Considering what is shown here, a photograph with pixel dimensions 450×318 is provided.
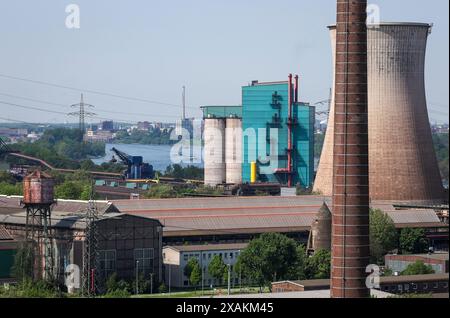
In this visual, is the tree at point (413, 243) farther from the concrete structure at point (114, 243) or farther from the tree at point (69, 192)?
the tree at point (69, 192)

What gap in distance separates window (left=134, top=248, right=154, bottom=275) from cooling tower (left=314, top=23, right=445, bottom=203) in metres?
10.6

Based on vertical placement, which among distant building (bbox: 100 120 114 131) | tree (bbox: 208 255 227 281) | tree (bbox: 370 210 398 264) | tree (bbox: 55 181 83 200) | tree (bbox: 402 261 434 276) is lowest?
tree (bbox: 208 255 227 281)

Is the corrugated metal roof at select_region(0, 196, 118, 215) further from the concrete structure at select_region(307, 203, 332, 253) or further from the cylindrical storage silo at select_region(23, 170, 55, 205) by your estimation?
the concrete structure at select_region(307, 203, 332, 253)

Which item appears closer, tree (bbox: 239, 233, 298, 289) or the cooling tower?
tree (bbox: 239, 233, 298, 289)

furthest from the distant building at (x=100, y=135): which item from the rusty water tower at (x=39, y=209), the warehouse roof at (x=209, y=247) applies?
the rusty water tower at (x=39, y=209)

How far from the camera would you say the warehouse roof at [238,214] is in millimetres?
33938

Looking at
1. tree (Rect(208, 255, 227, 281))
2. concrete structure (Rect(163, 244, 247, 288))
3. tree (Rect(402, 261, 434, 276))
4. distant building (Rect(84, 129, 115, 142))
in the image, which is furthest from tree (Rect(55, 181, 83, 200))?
distant building (Rect(84, 129, 115, 142))

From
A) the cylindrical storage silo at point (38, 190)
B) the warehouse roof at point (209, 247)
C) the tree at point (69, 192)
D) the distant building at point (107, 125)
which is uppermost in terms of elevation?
the distant building at point (107, 125)

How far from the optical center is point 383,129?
37.5 m

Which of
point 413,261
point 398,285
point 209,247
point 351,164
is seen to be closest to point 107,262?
point 209,247

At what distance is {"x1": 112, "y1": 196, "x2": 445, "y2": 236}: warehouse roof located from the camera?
33.9 meters

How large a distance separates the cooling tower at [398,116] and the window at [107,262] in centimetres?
1148

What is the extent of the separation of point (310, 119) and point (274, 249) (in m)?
22.0
